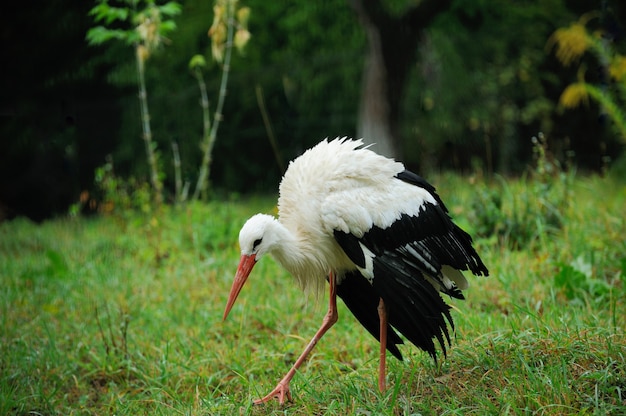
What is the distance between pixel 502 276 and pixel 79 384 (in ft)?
8.57

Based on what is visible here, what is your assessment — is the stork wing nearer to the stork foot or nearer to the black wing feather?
the black wing feather

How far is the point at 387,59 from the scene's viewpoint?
25.4 feet

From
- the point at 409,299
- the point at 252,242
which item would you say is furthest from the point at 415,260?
the point at 252,242

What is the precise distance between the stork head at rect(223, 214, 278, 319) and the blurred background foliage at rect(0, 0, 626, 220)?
5.65 meters

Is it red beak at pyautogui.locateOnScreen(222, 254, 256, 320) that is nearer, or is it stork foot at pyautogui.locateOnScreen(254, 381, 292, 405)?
red beak at pyautogui.locateOnScreen(222, 254, 256, 320)

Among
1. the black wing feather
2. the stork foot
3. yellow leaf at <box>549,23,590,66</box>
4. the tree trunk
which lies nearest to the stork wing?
the black wing feather

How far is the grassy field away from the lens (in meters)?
2.89

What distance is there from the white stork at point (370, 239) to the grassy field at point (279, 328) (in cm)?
28

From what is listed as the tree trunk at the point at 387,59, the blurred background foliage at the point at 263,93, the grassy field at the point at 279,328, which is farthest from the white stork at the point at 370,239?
the blurred background foliage at the point at 263,93

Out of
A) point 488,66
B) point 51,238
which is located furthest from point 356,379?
point 488,66

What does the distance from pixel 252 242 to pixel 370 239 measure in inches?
19.1

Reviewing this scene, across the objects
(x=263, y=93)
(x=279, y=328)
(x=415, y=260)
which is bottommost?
(x=279, y=328)

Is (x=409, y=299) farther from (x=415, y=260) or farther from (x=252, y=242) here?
(x=252, y=242)

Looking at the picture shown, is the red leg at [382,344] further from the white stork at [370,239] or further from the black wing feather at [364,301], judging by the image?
the black wing feather at [364,301]
